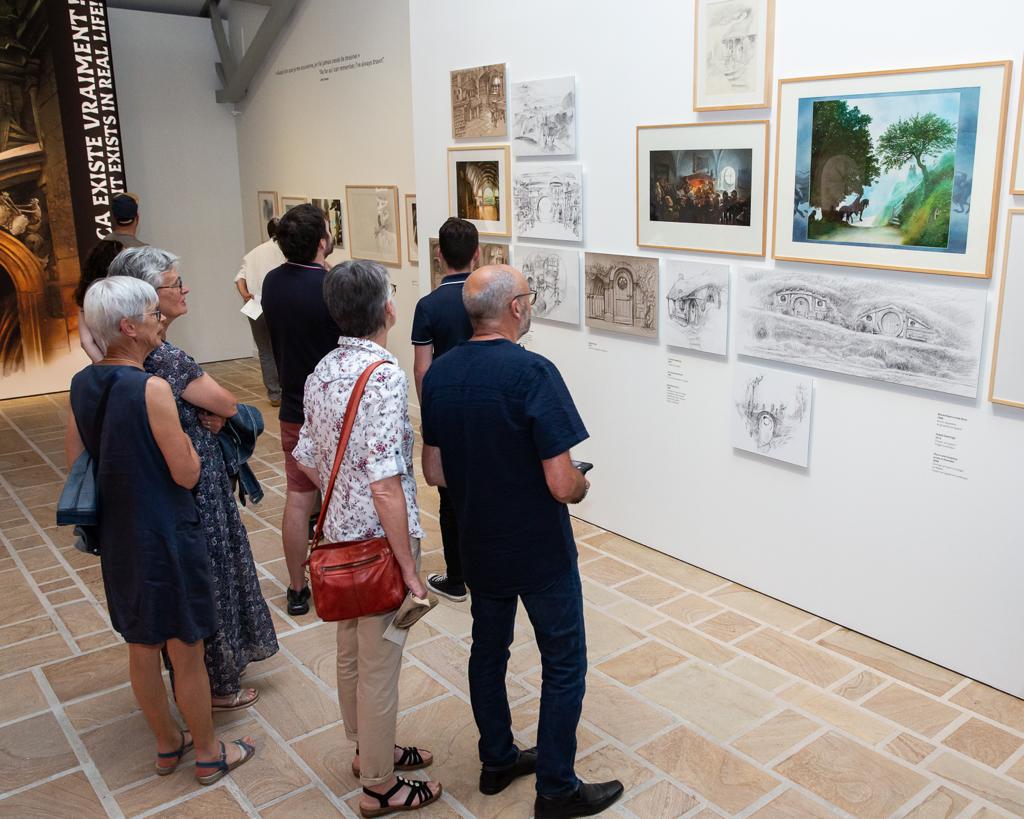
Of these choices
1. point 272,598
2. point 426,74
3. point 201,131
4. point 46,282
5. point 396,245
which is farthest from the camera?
point 201,131

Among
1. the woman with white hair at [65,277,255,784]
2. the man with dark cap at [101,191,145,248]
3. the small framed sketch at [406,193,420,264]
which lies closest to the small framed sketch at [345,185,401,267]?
the small framed sketch at [406,193,420,264]

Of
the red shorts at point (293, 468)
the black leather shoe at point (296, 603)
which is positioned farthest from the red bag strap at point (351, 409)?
the black leather shoe at point (296, 603)

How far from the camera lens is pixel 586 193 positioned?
599cm

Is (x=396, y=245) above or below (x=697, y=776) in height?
above

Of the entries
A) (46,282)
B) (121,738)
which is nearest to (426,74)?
(121,738)

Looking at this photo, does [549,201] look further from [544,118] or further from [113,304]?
[113,304]

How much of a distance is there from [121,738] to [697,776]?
2521 millimetres

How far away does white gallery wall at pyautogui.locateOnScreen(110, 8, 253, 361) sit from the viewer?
11500mm

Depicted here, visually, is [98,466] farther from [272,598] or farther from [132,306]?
[272,598]

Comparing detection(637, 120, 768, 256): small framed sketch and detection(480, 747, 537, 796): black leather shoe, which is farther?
detection(637, 120, 768, 256): small framed sketch

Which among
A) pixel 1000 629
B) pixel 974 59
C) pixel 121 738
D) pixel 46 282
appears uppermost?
pixel 974 59

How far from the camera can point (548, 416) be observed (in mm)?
2957

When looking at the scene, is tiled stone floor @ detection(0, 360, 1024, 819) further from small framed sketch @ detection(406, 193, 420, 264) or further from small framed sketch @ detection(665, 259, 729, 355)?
small framed sketch @ detection(406, 193, 420, 264)

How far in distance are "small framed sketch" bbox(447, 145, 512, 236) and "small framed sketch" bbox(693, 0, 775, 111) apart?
1.80m
